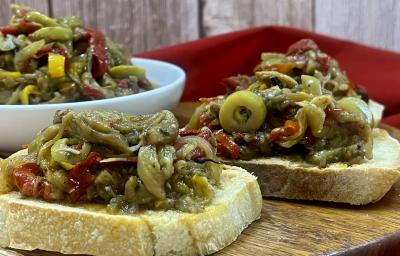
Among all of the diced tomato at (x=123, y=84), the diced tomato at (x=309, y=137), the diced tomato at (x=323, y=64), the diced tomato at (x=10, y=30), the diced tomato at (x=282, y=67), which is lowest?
the diced tomato at (x=123, y=84)

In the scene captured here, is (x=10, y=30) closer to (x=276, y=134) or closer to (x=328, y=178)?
(x=276, y=134)

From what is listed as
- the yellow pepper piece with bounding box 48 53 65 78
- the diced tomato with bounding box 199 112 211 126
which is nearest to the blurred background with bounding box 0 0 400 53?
the yellow pepper piece with bounding box 48 53 65 78

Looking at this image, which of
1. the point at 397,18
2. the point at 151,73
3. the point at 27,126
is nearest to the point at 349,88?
the point at 151,73

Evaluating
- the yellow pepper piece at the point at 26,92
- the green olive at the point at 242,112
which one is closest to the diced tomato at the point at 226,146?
the green olive at the point at 242,112

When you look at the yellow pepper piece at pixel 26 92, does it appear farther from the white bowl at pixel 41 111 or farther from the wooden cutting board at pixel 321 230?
the wooden cutting board at pixel 321 230

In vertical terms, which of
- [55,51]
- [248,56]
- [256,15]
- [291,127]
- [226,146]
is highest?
[55,51]

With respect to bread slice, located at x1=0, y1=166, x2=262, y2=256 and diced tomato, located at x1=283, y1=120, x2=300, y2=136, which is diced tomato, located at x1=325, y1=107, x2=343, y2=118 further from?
bread slice, located at x1=0, y1=166, x2=262, y2=256

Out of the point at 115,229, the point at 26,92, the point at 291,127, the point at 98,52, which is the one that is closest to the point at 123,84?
the point at 98,52
